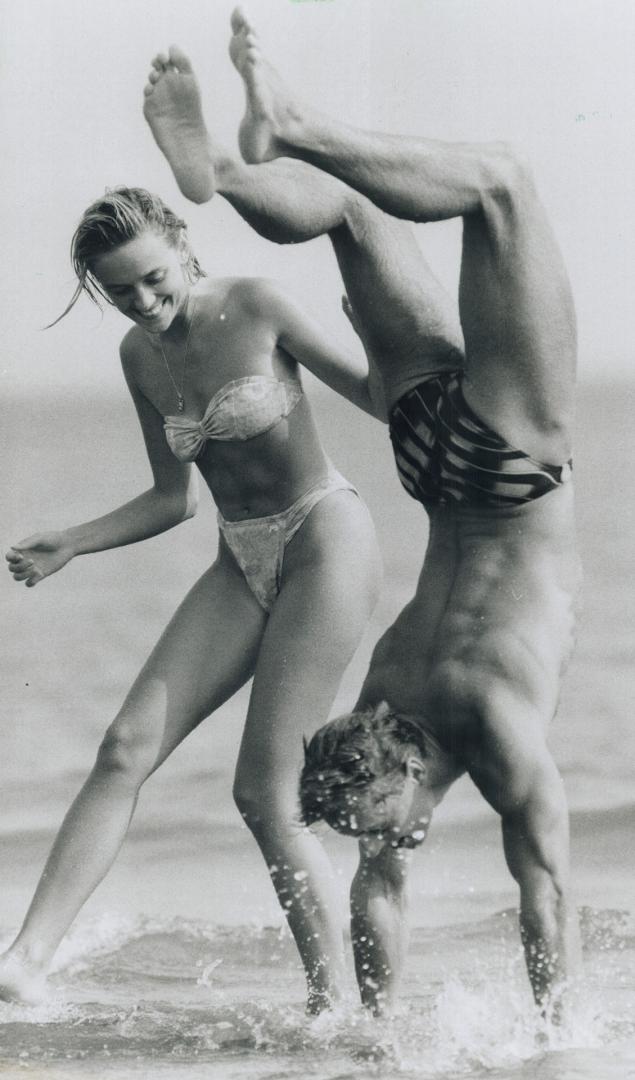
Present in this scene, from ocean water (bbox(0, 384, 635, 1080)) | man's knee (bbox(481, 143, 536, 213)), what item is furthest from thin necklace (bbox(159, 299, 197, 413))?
ocean water (bbox(0, 384, 635, 1080))

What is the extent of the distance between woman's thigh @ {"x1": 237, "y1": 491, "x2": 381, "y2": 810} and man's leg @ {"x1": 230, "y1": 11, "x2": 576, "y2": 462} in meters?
0.41

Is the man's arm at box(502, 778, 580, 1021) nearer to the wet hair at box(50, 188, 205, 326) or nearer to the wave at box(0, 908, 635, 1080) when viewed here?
the wave at box(0, 908, 635, 1080)

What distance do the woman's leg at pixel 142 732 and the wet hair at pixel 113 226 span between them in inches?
23.6

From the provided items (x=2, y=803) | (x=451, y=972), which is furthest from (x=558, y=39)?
(x=2, y=803)

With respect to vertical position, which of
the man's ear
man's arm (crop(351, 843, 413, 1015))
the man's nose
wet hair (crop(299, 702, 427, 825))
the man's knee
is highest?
the man's knee

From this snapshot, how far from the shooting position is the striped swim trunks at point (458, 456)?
8.87 ft

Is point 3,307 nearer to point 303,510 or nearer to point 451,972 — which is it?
point 303,510

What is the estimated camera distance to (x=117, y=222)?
2.80 meters

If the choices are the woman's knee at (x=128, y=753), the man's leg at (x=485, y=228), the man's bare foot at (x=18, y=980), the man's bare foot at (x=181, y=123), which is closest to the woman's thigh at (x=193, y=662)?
the woman's knee at (x=128, y=753)

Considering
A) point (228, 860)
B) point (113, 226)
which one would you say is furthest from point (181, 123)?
point (228, 860)

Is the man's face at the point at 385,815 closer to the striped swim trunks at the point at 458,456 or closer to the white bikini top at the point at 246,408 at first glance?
the striped swim trunks at the point at 458,456

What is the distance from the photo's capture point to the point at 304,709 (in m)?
2.89

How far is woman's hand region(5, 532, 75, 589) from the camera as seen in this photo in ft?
10.2

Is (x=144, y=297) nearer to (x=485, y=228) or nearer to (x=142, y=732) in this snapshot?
(x=485, y=228)
